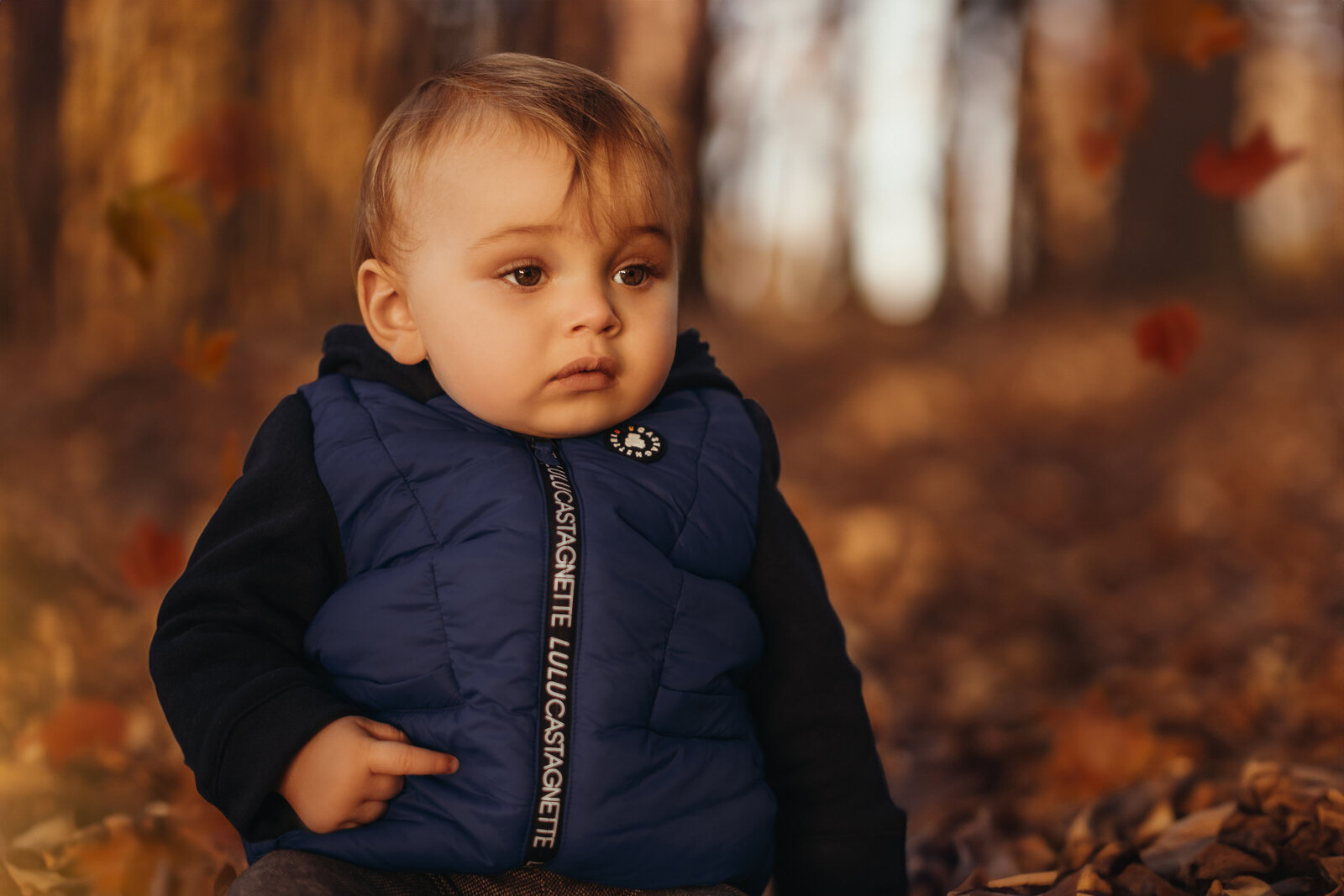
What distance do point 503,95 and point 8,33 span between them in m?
3.84

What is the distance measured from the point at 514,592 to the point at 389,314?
461 millimetres

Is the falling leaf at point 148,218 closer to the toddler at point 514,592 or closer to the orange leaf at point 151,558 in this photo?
the orange leaf at point 151,558

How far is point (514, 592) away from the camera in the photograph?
1.29 m

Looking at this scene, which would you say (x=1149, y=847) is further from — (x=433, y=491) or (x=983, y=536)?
(x=983, y=536)

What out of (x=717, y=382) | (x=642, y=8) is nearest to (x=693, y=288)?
(x=642, y=8)

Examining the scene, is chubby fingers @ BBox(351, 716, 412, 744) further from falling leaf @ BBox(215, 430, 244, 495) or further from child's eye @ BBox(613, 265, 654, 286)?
falling leaf @ BBox(215, 430, 244, 495)

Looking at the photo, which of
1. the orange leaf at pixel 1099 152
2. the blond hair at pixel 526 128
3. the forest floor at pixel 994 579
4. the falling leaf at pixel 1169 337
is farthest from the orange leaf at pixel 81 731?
the orange leaf at pixel 1099 152

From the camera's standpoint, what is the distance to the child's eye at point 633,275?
56.4 inches

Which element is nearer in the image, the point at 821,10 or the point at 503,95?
the point at 503,95

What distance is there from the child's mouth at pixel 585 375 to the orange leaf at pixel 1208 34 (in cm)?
505

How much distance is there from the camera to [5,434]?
4.04 meters

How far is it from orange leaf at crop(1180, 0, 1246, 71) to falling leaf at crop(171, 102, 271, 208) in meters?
4.38

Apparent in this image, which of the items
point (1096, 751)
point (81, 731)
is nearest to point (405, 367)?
point (81, 731)

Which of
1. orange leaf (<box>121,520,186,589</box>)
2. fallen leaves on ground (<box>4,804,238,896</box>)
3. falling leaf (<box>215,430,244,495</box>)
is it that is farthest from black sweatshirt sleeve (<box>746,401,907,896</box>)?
orange leaf (<box>121,520,186,589</box>)
